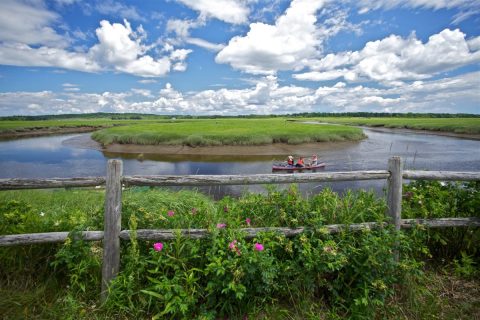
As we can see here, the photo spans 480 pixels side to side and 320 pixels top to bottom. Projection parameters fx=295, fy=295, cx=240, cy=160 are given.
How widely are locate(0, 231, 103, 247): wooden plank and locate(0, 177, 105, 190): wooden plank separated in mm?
623

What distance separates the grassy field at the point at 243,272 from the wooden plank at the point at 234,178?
297 millimetres

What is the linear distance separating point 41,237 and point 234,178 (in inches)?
103

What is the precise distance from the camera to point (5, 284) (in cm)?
390

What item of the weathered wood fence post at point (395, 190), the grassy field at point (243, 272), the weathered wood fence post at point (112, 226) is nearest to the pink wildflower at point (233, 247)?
the grassy field at point (243, 272)

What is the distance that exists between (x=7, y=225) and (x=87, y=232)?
1284 millimetres

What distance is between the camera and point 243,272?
3.42 m

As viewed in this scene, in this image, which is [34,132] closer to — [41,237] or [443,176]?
[41,237]

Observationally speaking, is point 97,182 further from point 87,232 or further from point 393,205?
point 393,205

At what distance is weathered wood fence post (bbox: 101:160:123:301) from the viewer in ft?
12.5

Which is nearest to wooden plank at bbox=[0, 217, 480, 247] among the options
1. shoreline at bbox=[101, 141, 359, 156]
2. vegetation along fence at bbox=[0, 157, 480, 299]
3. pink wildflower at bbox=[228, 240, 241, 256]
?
vegetation along fence at bbox=[0, 157, 480, 299]

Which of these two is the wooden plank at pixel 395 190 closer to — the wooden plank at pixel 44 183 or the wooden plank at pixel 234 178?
the wooden plank at pixel 234 178

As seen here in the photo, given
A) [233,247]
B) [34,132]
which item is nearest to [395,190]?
[233,247]

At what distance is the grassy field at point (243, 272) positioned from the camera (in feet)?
11.6

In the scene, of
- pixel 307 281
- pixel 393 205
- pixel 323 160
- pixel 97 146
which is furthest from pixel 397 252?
pixel 97 146
